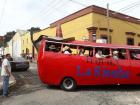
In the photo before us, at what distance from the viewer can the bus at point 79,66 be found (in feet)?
50.6

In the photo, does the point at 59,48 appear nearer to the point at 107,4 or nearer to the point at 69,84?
the point at 69,84

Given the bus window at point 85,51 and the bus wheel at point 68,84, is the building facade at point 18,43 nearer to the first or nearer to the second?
the bus window at point 85,51

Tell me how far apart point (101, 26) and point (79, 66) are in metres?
20.6

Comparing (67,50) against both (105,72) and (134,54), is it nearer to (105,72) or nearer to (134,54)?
(105,72)

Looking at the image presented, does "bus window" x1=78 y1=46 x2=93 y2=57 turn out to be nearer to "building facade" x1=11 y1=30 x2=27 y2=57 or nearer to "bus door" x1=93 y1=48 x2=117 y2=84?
"bus door" x1=93 y1=48 x2=117 y2=84

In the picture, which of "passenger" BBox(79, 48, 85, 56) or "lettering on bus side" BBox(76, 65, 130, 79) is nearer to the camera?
"lettering on bus side" BBox(76, 65, 130, 79)

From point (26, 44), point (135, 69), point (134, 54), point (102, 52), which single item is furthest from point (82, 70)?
point (26, 44)

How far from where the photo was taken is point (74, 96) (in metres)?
13.9

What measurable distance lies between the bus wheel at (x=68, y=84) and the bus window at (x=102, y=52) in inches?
67.6

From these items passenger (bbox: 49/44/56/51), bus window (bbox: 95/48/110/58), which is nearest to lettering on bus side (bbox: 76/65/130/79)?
bus window (bbox: 95/48/110/58)

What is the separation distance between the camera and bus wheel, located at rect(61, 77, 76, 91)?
1541 centimetres

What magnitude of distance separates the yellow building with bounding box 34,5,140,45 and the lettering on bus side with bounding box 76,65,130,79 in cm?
1675

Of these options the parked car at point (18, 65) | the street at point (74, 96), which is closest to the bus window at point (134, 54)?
the street at point (74, 96)

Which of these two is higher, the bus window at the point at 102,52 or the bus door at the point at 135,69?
the bus window at the point at 102,52
